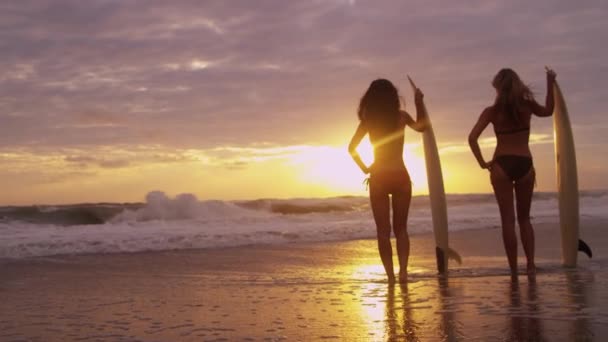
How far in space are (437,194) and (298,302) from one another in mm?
2773

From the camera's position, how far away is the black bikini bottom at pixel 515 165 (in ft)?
19.6

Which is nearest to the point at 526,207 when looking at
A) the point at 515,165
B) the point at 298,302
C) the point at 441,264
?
the point at 515,165

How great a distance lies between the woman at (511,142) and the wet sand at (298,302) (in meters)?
0.62

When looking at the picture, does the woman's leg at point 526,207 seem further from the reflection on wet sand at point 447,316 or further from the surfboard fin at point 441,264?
the reflection on wet sand at point 447,316

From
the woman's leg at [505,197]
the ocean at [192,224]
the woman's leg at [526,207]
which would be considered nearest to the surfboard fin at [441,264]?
the woman's leg at [505,197]

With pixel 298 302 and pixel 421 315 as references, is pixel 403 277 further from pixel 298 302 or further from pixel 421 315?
pixel 421 315

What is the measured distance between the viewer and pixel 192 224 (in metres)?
15.8

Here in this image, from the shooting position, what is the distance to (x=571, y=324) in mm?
3434

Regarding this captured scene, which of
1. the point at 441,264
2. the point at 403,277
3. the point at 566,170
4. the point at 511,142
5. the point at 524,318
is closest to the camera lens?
the point at 524,318

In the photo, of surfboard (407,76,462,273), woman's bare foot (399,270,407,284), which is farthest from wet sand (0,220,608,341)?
surfboard (407,76,462,273)

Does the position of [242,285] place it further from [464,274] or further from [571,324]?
[571,324]

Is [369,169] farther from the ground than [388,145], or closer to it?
closer to it

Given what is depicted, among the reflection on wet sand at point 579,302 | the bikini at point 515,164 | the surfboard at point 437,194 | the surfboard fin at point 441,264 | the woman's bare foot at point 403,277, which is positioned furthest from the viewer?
the surfboard at point 437,194

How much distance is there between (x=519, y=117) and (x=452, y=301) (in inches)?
88.8
